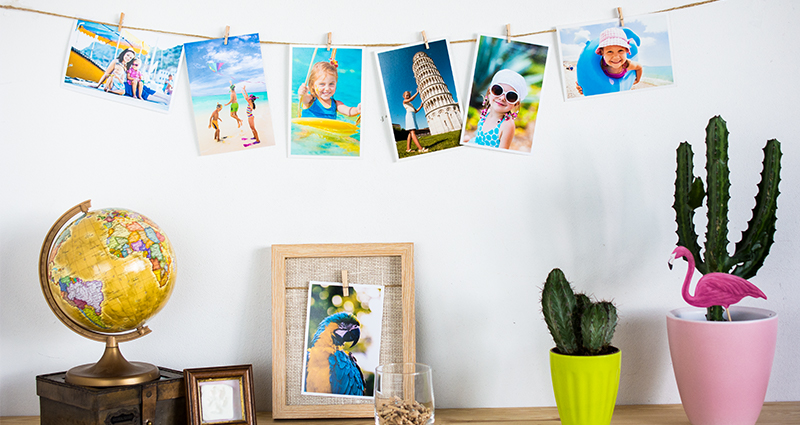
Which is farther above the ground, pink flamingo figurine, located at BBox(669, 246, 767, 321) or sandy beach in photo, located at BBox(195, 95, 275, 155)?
sandy beach in photo, located at BBox(195, 95, 275, 155)

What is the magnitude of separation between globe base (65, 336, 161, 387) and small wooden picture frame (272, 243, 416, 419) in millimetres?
→ 259

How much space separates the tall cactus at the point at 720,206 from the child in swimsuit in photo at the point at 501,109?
360 millimetres

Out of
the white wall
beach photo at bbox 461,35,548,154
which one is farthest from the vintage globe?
beach photo at bbox 461,35,548,154

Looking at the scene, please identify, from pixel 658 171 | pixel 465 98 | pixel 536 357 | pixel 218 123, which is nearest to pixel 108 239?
pixel 218 123

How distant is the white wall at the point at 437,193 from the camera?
4.03 feet

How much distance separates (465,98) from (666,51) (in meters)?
0.47

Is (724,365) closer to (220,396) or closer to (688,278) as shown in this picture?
(688,278)

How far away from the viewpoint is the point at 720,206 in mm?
1041

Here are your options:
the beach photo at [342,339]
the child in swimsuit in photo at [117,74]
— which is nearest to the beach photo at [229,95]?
the child in swimsuit in photo at [117,74]

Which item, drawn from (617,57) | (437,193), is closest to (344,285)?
(437,193)

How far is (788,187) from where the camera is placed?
1226mm

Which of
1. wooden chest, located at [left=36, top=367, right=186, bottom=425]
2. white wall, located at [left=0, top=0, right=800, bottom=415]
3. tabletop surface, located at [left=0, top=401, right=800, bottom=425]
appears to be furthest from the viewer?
white wall, located at [left=0, top=0, right=800, bottom=415]

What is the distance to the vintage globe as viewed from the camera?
1.01 metres

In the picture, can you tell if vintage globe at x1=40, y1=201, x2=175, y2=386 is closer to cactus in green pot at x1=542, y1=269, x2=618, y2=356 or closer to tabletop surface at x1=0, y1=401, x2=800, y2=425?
tabletop surface at x1=0, y1=401, x2=800, y2=425
